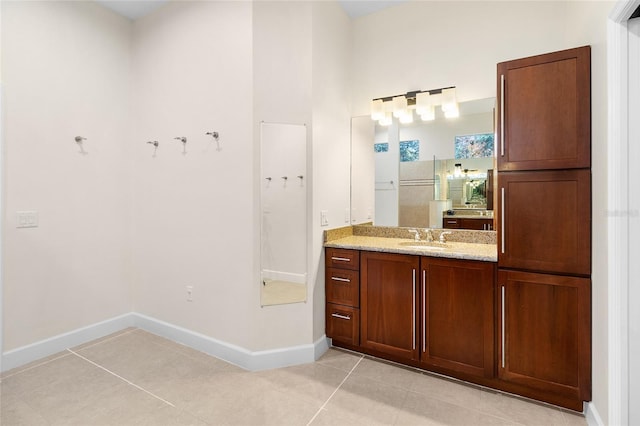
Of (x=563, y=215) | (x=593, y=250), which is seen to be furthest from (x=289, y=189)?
(x=593, y=250)

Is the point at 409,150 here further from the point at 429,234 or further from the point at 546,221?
the point at 546,221

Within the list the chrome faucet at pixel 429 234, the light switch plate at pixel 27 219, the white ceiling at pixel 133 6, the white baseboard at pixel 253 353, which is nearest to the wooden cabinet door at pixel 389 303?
the white baseboard at pixel 253 353

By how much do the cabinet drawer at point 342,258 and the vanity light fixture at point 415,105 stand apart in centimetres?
132

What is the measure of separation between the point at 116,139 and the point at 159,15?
1264 millimetres

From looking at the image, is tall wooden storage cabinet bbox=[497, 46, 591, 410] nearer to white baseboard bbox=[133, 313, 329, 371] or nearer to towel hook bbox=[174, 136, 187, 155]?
white baseboard bbox=[133, 313, 329, 371]

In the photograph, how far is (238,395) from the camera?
6.79 feet

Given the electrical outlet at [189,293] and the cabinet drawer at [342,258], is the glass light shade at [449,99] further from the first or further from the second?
the electrical outlet at [189,293]

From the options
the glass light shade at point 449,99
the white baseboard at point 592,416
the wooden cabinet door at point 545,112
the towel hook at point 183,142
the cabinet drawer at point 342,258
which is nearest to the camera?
the white baseboard at point 592,416

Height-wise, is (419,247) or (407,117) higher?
(407,117)

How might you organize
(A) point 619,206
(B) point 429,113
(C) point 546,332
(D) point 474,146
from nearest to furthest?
(A) point 619,206 → (C) point 546,332 → (D) point 474,146 → (B) point 429,113

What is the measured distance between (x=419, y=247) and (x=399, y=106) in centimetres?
132

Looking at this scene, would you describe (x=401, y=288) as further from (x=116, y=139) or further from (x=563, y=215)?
(x=116, y=139)

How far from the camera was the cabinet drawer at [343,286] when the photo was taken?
255cm

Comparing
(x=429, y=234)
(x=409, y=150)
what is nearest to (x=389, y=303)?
(x=429, y=234)
